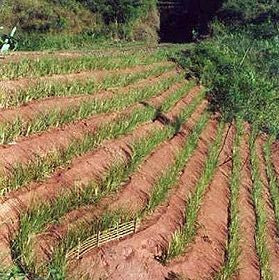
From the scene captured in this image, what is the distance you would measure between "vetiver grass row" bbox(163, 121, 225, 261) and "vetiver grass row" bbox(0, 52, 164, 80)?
4.18 meters

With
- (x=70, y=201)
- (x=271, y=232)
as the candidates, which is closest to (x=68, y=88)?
(x=70, y=201)

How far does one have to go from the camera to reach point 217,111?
65.1 ft

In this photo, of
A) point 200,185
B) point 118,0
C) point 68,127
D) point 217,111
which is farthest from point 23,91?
point 118,0

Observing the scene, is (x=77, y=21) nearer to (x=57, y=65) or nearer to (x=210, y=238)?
(x=57, y=65)

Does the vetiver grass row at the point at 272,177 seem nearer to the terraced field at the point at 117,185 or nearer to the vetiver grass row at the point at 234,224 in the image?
the terraced field at the point at 117,185

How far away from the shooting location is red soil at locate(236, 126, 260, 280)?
9.87 metres

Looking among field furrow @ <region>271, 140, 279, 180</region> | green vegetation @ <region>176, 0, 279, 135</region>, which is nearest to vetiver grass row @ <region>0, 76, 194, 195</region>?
green vegetation @ <region>176, 0, 279, 135</region>

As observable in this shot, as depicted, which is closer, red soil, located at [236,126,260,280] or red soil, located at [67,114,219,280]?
red soil, located at [67,114,219,280]

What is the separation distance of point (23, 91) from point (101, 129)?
5.95 feet

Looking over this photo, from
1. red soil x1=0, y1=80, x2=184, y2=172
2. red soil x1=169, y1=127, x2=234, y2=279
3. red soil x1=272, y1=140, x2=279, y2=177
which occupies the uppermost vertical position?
red soil x1=0, y1=80, x2=184, y2=172

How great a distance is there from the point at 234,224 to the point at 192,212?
55.1 inches

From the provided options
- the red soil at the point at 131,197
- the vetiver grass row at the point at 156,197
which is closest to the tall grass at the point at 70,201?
the red soil at the point at 131,197

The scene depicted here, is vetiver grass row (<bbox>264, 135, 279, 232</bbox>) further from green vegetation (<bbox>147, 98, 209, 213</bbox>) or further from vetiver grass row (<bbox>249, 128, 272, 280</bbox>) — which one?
green vegetation (<bbox>147, 98, 209, 213</bbox>)

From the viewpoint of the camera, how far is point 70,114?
11.0 meters
